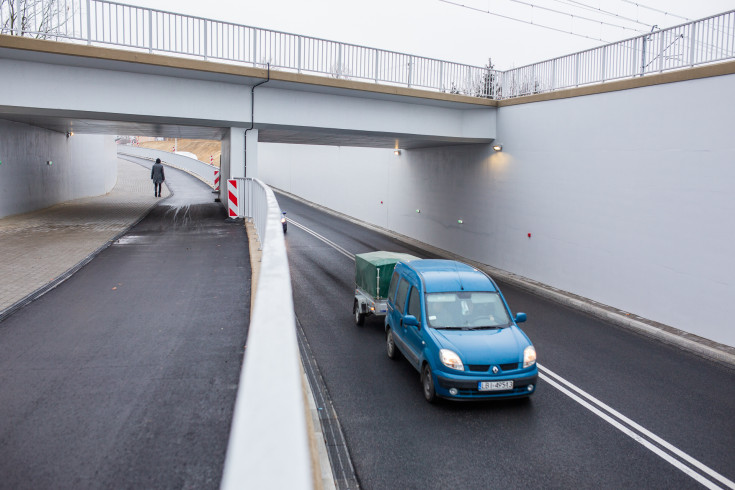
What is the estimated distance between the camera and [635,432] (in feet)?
23.0

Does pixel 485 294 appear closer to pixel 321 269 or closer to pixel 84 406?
pixel 84 406

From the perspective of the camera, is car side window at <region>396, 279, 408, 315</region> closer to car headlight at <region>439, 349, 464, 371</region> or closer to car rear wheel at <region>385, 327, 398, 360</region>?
car rear wheel at <region>385, 327, 398, 360</region>

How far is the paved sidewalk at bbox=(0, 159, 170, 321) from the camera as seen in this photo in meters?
9.81

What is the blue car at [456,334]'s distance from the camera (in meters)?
7.36

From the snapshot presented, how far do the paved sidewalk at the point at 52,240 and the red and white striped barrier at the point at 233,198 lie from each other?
131 inches

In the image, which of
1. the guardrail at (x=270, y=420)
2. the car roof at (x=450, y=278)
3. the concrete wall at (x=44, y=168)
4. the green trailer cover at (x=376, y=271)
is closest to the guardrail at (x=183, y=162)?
the concrete wall at (x=44, y=168)

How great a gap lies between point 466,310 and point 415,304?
86 cm

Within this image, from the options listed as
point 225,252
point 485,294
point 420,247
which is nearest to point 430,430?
point 485,294

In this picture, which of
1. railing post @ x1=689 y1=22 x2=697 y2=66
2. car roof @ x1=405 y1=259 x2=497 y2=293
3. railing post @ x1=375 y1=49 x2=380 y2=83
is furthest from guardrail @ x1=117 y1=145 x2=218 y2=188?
railing post @ x1=689 y1=22 x2=697 y2=66

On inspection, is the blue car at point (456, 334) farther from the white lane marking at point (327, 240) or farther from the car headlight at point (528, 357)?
the white lane marking at point (327, 240)

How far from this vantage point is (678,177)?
12.4 m

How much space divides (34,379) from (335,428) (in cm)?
352

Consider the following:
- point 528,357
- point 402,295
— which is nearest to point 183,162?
point 402,295

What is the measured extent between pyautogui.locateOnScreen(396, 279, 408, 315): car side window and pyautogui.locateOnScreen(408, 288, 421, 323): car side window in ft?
0.66
